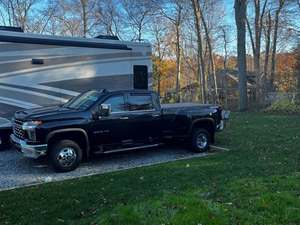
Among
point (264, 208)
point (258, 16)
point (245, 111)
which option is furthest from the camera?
point (258, 16)

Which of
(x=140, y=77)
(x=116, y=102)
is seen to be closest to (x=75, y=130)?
(x=116, y=102)

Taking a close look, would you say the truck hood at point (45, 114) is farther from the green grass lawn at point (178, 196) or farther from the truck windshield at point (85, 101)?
the green grass lawn at point (178, 196)

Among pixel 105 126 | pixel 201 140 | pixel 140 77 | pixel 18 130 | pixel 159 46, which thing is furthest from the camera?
pixel 159 46

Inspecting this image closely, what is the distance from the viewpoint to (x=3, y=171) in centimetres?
823

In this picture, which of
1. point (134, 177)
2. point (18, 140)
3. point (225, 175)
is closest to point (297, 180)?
point (225, 175)

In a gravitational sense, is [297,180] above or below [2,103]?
below

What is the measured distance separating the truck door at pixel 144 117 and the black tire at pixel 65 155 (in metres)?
1.49

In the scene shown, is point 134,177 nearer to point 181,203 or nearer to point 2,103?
point 181,203

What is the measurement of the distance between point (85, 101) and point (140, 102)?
4.38 ft

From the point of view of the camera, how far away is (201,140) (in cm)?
1027

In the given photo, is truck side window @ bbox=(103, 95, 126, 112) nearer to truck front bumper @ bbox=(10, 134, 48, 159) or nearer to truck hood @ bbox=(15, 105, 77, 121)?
truck hood @ bbox=(15, 105, 77, 121)

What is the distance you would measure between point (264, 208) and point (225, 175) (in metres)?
1.98

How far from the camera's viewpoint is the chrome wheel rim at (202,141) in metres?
10.2

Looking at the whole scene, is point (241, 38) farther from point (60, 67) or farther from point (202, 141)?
point (60, 67)
